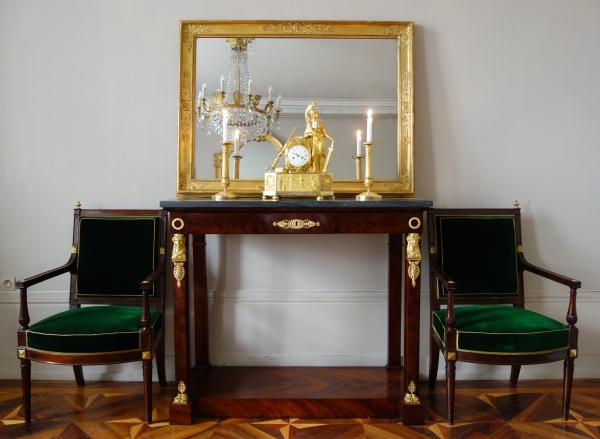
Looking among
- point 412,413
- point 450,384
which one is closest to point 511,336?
point 450,384

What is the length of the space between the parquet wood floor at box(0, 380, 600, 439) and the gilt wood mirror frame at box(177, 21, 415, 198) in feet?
3.82

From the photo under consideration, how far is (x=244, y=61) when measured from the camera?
2.60 metres

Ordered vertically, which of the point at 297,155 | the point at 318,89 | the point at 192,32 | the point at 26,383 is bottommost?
the point at 26,383

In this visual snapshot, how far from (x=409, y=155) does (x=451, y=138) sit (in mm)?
289

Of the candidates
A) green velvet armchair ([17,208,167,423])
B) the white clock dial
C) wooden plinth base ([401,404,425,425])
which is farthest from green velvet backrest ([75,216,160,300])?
wooden plinth base ([401,404,425,425])

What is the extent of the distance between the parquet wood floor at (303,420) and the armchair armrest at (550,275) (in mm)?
680

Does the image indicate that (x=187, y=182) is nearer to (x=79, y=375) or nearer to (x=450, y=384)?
(x=79, y=375)

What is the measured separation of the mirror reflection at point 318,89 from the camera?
2.59m

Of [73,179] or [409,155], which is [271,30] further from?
[73,179]

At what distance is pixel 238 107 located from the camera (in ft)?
8.56

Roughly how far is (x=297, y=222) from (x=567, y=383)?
1.50 meters

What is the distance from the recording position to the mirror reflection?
2592 millimetres

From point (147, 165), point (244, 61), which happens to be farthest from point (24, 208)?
point (244, 61)

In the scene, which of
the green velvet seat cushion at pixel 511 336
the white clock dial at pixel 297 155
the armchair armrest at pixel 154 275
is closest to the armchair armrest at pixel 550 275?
the green velvet seat cushion at pixel 511 336
